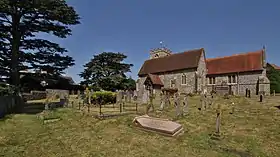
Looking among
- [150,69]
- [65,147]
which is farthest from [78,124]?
[150,69]

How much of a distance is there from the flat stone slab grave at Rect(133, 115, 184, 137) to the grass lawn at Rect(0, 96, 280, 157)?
336 mm

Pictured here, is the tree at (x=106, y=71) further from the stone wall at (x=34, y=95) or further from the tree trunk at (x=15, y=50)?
the tree trunk at (x=15, y=50)

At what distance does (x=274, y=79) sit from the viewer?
40.4 m

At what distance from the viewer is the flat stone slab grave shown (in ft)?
36.0

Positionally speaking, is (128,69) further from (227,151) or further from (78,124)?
(227,151)

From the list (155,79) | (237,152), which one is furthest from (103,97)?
(237,152)

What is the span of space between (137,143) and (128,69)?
44336 mm

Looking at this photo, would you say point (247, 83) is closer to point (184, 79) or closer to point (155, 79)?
point (184, 79)

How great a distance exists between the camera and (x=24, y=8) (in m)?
22.5

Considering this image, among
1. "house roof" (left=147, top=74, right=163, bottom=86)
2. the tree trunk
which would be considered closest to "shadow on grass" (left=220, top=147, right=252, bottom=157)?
the tree trunk

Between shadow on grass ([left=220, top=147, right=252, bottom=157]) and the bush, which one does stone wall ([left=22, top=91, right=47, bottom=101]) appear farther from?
shadow on grass ([left=220, top=147, right=252, bottom=157])

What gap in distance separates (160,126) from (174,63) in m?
32.3

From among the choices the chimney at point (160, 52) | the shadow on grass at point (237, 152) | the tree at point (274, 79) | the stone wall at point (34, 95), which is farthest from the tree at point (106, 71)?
the shadow on grass at point (237, 152)

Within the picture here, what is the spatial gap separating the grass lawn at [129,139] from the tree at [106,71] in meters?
34.6
